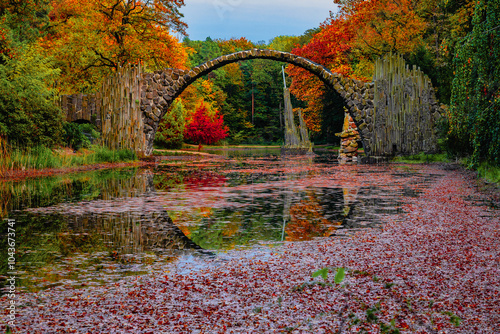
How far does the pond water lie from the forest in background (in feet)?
7.96

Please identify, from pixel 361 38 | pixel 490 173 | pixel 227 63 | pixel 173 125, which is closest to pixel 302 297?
pixel 490 173

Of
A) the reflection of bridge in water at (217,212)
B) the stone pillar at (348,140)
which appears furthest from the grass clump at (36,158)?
the stone pillar at (348,140)

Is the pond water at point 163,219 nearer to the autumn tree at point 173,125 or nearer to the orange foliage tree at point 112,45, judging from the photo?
the orange foliage tree at point 112,45

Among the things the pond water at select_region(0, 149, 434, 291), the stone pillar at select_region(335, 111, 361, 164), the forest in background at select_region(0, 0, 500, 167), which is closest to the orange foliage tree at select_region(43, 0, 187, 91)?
the forest in background at select_region(0, 0, 500, 167)

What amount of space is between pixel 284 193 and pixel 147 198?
278 cm

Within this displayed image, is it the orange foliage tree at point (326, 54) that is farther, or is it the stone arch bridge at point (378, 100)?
the orange foliage tree at point (326, 54)

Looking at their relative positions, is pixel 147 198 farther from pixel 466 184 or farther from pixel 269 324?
pixel 466 184

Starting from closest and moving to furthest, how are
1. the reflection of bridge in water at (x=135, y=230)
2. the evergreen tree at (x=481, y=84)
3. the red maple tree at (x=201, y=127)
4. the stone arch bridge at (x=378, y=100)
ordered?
the reflection of bridge in water at (x=135, y=230) → the evergreen tree at (x=481, y=84) → the stone arch bridge at (x=378, y=100) → the red maple tree at (x=201, y=127)

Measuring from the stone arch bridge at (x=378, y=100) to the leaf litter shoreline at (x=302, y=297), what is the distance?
561 inches

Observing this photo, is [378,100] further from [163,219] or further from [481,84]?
[163,219]

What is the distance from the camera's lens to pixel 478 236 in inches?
203

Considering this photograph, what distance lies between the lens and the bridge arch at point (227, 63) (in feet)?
66.1

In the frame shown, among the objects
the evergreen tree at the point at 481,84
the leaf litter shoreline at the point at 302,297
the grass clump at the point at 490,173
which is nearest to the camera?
the leaf litter shoreline at the point at 302,297

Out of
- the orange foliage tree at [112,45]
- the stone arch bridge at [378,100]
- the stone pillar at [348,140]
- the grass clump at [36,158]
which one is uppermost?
the orange foliage tree at [112,45]
